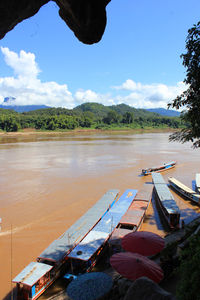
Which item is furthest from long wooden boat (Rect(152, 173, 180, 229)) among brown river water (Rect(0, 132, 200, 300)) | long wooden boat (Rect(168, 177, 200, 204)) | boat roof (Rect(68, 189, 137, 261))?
boat roof (Rect(68, 189, 137, 261))

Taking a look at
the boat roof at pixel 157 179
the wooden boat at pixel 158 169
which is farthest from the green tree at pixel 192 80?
the wooden boat at pixel 158 169

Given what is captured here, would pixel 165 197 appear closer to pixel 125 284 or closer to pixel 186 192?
pixel 186 192

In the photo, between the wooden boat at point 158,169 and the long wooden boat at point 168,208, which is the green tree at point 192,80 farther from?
the wooden boat at point 158,169

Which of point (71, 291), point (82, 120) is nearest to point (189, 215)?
point (71, 291)

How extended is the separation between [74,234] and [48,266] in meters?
2.03

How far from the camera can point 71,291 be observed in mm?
5359

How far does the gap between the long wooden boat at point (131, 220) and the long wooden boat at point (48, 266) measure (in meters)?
1.15

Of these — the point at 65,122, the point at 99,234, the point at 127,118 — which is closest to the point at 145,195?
the point at 99,234

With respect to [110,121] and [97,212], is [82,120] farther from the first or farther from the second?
[97,212]

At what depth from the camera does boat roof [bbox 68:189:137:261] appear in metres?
7.13

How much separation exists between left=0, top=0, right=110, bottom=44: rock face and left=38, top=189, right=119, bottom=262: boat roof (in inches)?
251

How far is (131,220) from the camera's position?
963 centimetres

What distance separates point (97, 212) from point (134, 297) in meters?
6.96

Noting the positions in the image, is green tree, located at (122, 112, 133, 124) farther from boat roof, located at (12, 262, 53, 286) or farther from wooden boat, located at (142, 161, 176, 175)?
boat roof, located at (12, 262, 53, 286)
